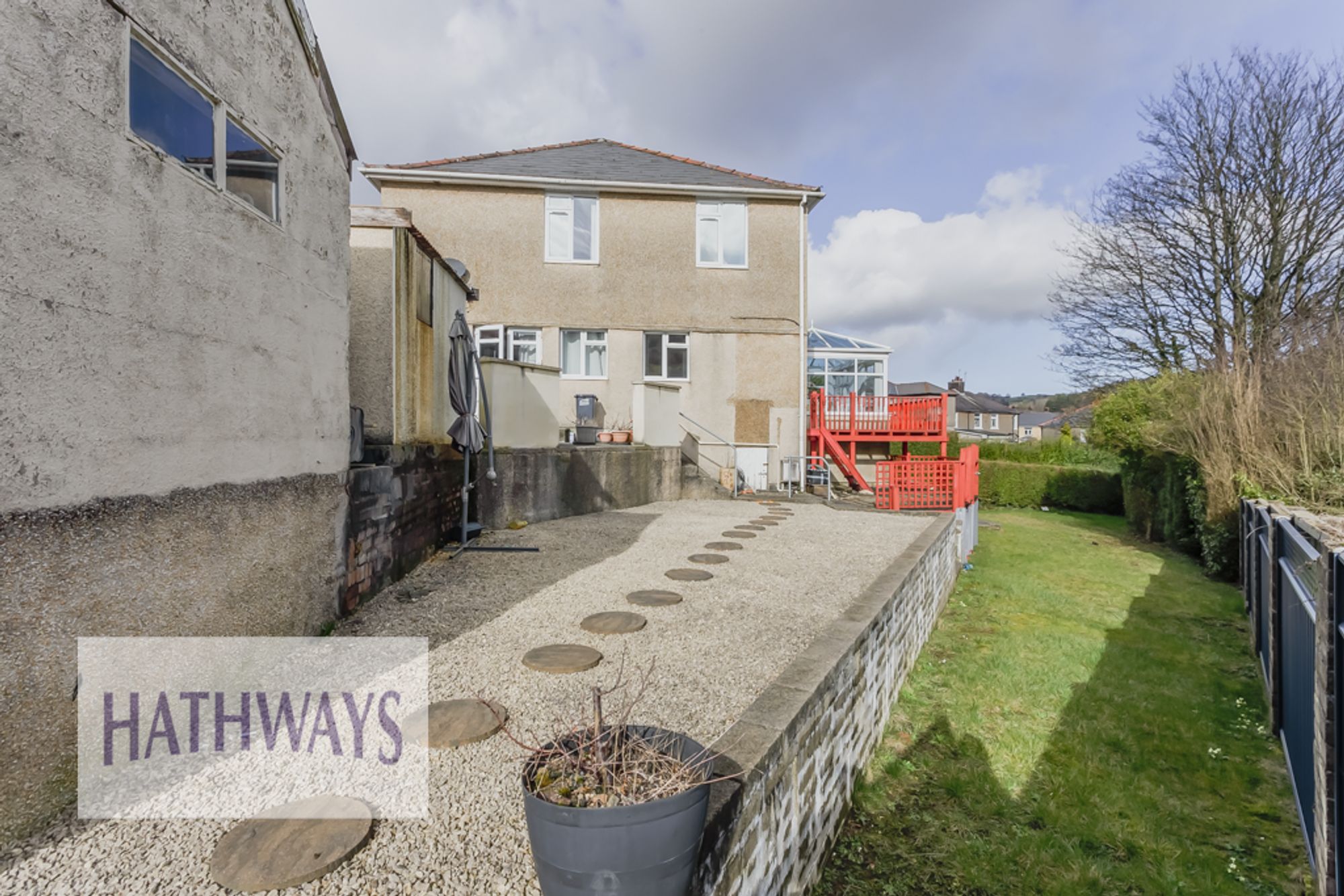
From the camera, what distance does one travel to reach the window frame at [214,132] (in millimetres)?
2648

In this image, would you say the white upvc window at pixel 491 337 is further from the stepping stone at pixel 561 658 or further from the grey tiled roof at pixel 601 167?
the stepping stone at pixel 561 658

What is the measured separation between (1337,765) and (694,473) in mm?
10317

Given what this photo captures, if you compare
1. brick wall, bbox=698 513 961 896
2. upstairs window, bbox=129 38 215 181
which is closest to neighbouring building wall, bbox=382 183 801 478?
brick wall, bbox=698 513 961 896

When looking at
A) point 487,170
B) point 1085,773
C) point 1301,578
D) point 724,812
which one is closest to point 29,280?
point 724,812

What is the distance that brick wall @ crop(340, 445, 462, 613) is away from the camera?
4703 millimetres

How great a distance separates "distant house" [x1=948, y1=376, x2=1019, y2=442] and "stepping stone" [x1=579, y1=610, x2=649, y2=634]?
64083 millimetres

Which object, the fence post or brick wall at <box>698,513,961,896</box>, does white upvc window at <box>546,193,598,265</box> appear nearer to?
brick wall at <box>698,513,961,896</box>

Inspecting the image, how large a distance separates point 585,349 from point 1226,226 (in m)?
16.7

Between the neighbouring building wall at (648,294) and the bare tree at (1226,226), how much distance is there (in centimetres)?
1020

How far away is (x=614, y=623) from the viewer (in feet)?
14.7

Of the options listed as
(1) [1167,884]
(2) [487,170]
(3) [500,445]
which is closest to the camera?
(1) [1167,884]

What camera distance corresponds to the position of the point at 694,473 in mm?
12797

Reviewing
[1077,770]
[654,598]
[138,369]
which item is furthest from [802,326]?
[138,369]

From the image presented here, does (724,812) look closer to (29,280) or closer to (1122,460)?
(29,280)
